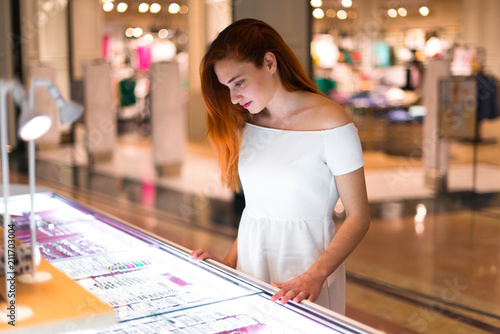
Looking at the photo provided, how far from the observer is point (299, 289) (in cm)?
164

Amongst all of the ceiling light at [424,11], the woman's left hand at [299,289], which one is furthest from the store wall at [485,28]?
the woman's left hand at [299,289]

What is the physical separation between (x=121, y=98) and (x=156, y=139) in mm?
4420

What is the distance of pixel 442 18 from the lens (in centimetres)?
1425

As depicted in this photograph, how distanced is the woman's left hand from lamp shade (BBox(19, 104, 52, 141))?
643mm

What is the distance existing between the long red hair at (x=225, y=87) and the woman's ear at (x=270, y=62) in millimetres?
12

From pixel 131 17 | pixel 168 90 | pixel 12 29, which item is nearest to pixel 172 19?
pixel 131 17

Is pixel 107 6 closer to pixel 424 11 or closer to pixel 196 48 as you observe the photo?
pixel 196 48

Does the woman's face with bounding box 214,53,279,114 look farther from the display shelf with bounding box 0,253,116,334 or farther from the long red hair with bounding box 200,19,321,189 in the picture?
the display shelf with bounding box 0,253,116,334

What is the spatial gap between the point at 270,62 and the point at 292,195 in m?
0.38

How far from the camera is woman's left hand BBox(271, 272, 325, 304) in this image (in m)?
1.58

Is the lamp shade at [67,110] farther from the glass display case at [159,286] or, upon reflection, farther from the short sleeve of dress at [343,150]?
the short sleeve of dress at [343,150]

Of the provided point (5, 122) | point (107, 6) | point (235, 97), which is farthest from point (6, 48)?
point (5, 122)

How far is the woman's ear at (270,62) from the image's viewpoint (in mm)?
1855

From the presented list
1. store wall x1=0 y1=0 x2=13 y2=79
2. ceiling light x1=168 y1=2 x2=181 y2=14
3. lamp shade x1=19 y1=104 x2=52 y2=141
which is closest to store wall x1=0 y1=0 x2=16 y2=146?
store wall x1=0 y1=0 x2=13 y2=79
